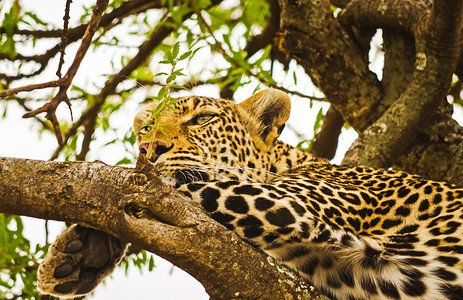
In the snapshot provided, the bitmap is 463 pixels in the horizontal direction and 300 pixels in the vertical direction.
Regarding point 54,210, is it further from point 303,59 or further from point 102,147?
point 303,59

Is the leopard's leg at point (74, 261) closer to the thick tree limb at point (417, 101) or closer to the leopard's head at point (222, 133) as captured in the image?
the leopard's head at point (222, 133)

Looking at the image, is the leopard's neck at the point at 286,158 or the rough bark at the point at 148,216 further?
the leopard's neck at the point at 286,158

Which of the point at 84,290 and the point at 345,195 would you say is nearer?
the point at 84,290

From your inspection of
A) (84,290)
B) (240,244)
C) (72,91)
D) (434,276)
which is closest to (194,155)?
(84,290)

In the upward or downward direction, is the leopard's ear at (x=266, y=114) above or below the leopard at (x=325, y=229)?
above

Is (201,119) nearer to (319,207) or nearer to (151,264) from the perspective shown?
(151,264)

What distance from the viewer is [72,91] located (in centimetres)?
564

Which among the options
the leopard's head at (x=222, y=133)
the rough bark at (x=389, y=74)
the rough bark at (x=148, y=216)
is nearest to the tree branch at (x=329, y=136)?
the rough bark at (x=389, y=74)

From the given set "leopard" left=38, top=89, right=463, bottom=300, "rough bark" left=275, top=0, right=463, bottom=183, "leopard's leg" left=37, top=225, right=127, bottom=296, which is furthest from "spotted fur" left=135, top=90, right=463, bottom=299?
"rough bark" left=275, top=0, right=463, bottom=183

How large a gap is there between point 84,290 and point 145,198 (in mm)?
942

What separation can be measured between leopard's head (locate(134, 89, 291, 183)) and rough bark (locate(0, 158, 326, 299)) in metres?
1.14

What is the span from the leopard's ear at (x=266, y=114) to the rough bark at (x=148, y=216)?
2097 millimetres

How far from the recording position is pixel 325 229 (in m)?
2.92

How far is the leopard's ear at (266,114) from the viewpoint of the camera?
4.61 metres
